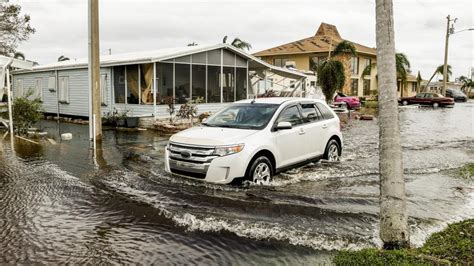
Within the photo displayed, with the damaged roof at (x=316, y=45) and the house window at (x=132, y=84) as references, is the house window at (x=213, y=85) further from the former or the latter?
the damaged roof at (x=316, y=45)

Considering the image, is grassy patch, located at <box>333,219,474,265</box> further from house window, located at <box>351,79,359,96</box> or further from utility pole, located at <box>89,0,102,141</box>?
house window, located at <box>351,79,359,96</box>

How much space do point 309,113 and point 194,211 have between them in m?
4.04

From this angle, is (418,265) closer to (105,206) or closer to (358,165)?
(105,206)

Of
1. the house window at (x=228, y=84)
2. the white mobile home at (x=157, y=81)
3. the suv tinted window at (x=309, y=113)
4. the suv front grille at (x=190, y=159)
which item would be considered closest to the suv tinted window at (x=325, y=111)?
the suv tinted window at (x=309, y=113)

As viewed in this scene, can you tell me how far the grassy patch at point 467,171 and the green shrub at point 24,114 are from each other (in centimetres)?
1315

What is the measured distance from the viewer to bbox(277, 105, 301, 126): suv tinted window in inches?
327

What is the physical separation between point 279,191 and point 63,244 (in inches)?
146

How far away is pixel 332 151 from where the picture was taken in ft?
32.0

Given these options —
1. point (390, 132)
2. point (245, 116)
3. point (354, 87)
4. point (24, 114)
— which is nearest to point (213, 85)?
point (24, 114)

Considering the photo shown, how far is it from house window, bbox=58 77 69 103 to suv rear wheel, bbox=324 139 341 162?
17157 millimetres

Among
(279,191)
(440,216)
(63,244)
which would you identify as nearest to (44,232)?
(63,244)

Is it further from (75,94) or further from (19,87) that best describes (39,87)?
(75,94)

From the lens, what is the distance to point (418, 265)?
12.2ft

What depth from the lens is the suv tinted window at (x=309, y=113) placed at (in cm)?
896
